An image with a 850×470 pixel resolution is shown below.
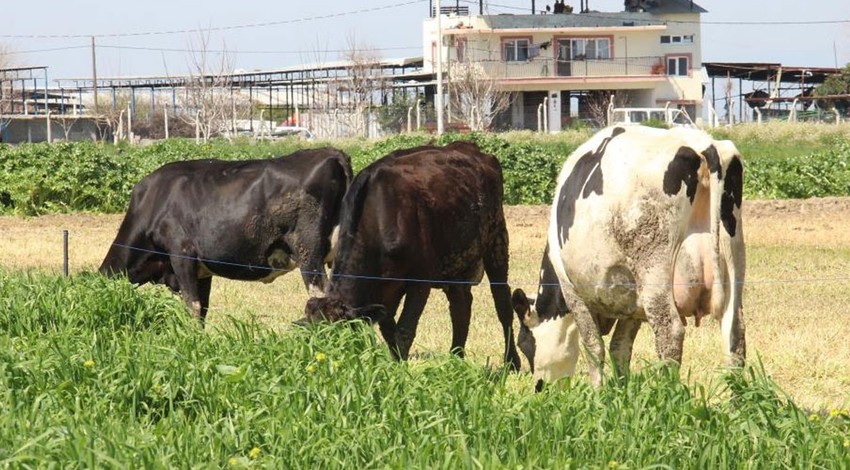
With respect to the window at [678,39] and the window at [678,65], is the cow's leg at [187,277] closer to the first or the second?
the window at [678,65]

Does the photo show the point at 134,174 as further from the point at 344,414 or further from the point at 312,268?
the point at 344,414

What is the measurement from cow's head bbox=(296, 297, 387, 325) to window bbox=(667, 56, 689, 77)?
200 feet

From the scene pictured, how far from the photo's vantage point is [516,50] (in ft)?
225

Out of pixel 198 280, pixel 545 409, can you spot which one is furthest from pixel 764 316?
pixel 545 409

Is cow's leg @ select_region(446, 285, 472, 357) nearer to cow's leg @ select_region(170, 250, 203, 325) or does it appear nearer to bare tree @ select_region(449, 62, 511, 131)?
cow's leg @ select_region(170, 250, 203, 325)

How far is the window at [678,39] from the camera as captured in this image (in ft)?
227

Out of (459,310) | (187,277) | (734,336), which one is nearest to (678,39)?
(187,277)

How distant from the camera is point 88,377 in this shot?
7590 millimetres

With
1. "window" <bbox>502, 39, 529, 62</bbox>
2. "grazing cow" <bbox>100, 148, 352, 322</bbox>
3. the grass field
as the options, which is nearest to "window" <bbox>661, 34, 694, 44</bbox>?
"window" <bbox>502, 39, 529, 62</bbox>

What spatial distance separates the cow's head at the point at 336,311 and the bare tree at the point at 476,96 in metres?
53.7

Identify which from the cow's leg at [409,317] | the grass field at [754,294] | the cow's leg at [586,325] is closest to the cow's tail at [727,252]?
the grass field at [754,294]

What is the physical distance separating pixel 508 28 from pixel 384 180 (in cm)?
5850

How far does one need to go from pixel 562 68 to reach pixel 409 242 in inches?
2288

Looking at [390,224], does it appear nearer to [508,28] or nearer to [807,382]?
[807,382]
